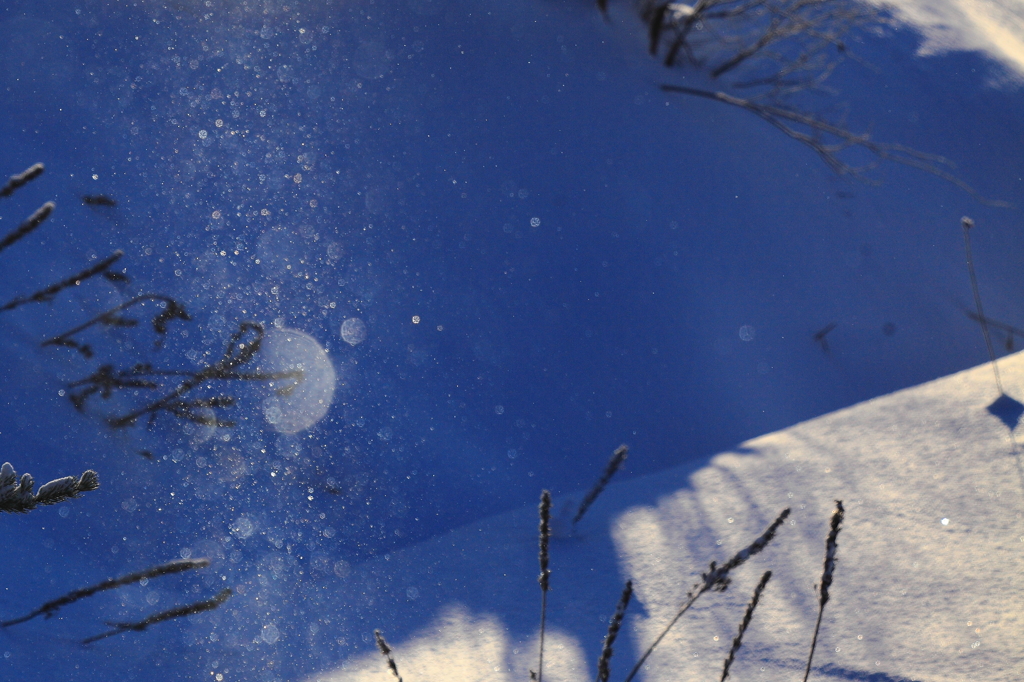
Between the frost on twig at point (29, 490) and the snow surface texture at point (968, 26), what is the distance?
5140 mm

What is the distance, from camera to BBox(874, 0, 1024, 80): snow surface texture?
466cm

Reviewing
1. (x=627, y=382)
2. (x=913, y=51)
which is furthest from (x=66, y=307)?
(x=913, y=51)

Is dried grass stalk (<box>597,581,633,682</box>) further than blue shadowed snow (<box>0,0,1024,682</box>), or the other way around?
blue shadowed snow (<box>0,0,1024,682</box>)

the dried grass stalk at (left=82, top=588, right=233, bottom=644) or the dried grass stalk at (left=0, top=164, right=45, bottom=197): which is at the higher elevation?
the dried grass stalk at (left=0, top=164, right=45, bottom=197)

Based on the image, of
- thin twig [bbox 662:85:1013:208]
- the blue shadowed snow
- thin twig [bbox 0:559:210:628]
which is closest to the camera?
thin twig [bbox 0:559:210:628]

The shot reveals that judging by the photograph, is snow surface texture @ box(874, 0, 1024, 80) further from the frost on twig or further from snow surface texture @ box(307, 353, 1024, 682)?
the frost on twig

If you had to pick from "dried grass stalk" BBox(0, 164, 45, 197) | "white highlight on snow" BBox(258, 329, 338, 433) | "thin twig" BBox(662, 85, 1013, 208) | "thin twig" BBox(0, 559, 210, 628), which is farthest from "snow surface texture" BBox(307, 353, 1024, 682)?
"thin twig" BBox(662, 85, 1013, 208)

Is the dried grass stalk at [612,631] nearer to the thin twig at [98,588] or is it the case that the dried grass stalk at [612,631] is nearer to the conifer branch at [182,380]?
the thin twig at [98,588]

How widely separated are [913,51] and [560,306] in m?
3.44

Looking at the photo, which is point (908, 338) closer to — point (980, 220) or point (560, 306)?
point (980, 220)

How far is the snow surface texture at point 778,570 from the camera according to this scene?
1207 mm

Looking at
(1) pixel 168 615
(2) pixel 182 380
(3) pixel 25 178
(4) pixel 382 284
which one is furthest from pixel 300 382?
(3) pixel 25 178

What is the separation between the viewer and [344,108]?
8.46 ft

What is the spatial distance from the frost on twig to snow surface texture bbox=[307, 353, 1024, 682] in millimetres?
682
